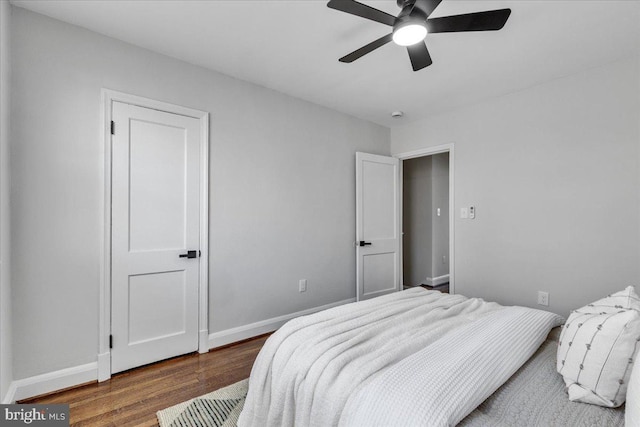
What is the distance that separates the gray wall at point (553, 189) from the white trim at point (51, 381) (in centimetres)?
358

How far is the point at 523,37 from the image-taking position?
224cm

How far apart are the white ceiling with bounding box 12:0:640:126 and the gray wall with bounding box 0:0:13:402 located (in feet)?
1.07

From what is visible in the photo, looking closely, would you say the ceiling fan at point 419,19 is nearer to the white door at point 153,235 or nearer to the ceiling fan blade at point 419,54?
the ceiling fan blade at point 419,54

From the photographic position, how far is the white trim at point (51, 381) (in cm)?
195

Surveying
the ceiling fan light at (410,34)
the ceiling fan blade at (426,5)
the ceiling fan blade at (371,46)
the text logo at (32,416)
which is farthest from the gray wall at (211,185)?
the ceiling fan blade at (426,5)

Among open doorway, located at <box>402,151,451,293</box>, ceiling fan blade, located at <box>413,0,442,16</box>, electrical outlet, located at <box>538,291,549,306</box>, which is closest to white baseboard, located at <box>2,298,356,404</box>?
ceiling fan blade, located at <box>413,0,442,16</box>

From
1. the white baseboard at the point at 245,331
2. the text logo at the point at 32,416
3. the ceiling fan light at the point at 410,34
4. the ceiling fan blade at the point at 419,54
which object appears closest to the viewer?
the text logo at the point at 32,416

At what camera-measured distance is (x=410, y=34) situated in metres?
1.76

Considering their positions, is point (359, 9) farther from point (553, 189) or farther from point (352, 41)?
point (553, 189)

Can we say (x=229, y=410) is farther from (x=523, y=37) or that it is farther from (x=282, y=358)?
(x=523, y=37)

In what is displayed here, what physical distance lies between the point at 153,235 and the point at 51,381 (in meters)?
1.13

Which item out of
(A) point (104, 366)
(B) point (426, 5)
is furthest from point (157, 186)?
(B) point (426, 5)

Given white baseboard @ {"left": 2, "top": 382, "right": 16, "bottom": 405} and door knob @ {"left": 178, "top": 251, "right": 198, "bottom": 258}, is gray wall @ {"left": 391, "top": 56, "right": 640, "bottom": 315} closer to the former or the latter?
door knob @ {"left": 178, "top": 251, "right": 198, "bottom": 258}

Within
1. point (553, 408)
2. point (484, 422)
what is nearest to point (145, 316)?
point (484, 422)
